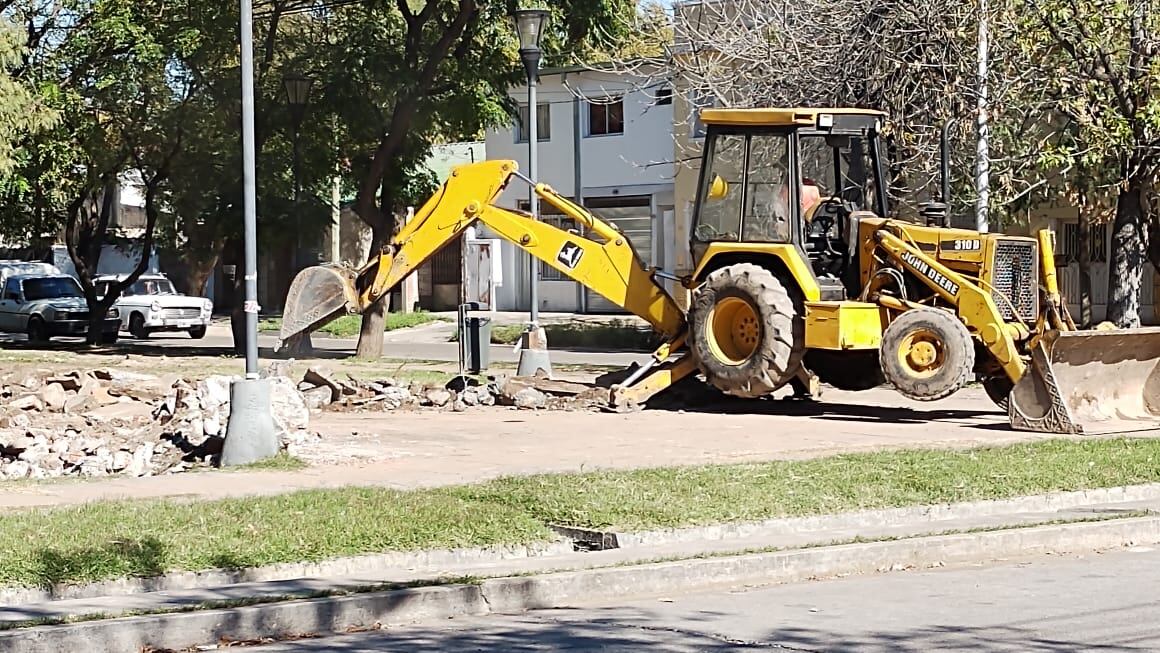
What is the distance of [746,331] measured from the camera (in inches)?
775

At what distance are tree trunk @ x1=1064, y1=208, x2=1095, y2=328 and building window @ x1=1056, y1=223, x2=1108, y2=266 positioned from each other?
211 mm

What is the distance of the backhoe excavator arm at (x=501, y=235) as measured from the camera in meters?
20.7

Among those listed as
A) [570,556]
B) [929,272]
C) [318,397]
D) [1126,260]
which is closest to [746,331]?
[929,272]

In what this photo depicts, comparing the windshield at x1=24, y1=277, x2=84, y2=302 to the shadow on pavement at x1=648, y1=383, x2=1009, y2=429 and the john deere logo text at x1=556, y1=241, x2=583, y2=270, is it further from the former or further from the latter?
the shadow on pavement at x1=648, y1=383, x2=1009, y2=429

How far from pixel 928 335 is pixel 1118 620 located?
9.36m

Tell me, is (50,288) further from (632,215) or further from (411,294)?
(632,215)

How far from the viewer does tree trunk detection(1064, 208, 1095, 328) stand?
36375 millimetres

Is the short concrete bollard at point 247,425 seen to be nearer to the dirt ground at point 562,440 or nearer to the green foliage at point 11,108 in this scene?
the dirt ground at point 562,440

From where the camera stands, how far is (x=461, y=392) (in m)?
20.8

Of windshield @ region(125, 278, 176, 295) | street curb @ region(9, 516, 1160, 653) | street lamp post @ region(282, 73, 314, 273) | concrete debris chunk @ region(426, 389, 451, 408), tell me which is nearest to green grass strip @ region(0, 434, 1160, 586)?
street curb @ region(9, 516, 1160, 653)

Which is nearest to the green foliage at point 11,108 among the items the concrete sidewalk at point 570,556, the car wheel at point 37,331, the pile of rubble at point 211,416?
the pile of rubble at point 211,416

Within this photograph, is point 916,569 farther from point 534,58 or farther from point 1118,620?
point 534,58

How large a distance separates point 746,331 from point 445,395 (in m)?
3.87

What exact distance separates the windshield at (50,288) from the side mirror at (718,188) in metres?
27.1
